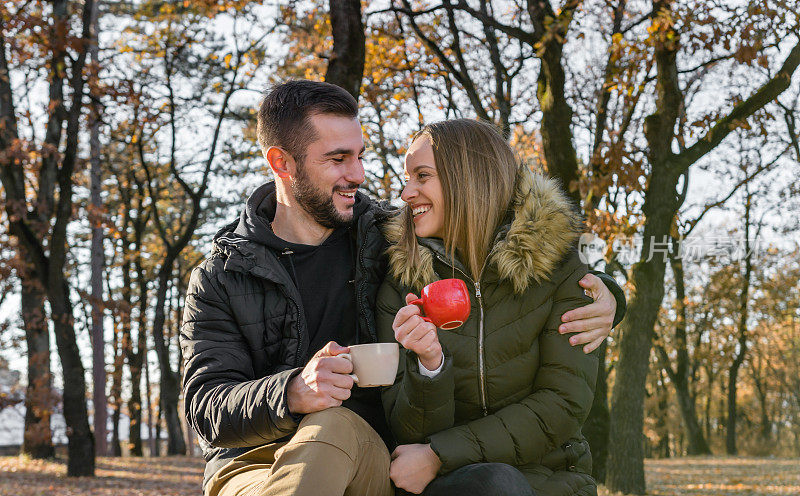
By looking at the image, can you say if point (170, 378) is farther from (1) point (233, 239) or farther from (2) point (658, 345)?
(1) point (233, 239)

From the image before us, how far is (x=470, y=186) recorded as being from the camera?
339 cm

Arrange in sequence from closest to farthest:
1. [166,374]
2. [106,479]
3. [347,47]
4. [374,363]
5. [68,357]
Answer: [374,363] → [347,47] → [68,357] → [106,479] → [166,374]

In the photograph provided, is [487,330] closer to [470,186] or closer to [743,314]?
[470,186]

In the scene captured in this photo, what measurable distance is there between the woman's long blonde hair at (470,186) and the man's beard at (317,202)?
1.23ft

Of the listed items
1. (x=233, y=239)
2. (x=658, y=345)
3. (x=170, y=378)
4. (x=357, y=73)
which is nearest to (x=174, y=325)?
(x=170, y=378)

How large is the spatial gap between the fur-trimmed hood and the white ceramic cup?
786 millimetres

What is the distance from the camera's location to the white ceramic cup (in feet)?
8.55

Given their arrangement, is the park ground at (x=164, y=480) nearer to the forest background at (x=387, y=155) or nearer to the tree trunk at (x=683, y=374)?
the forest background at (x=387, y=155)

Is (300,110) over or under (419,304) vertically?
Answer: over

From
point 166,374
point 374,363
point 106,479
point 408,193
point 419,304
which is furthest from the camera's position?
point 166,374

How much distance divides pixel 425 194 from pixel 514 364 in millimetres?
830

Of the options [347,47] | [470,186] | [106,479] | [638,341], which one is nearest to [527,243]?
[470,186]

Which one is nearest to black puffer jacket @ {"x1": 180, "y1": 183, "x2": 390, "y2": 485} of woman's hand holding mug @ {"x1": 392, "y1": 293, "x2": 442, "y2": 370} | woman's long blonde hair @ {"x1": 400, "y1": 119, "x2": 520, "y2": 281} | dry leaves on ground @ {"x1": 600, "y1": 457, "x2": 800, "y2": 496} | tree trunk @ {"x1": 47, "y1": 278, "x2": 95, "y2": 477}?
woman's long blonde hair @ {"x1": 400, "y1": 119, "x2": 520, "y2": 281}

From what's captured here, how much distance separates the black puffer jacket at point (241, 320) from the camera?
317 centimetres
